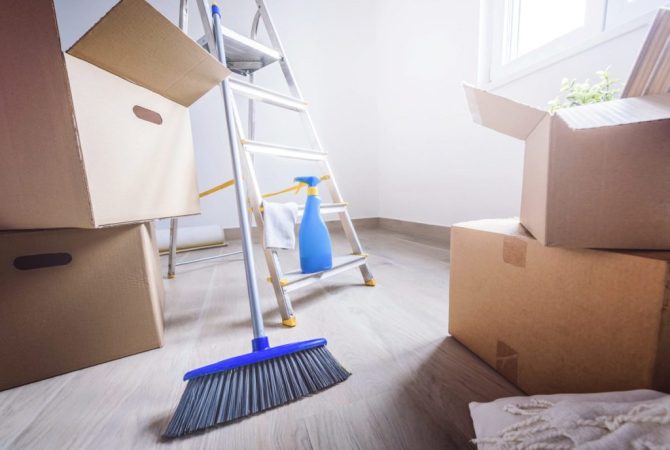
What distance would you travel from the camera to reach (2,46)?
0.45 metres

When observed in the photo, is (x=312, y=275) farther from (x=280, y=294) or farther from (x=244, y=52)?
(x=244, y=52)

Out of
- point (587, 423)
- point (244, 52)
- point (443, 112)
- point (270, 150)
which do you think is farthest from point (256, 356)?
point (443, 112)

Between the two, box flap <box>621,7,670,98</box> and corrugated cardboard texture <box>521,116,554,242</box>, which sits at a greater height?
box flap <box>621,7,670,98</box>

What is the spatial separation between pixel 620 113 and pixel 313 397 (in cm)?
61

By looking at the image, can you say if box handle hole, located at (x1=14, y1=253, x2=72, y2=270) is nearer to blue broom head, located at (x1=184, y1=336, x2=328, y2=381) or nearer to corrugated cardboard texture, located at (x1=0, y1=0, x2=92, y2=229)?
corrugated cardboard texture, located at (x1=0, y1=0, x2=92, y2=229)

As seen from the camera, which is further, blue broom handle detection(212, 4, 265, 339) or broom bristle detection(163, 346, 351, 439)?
blue broom handle detection(212, 4, 265, 339)

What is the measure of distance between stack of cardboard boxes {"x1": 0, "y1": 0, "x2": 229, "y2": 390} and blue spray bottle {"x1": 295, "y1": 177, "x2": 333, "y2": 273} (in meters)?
0.41

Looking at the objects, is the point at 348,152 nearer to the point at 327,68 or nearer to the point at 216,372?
the point at 327,68

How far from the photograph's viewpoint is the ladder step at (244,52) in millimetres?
904

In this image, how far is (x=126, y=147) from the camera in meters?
0.61

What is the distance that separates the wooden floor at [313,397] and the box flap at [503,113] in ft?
1.50

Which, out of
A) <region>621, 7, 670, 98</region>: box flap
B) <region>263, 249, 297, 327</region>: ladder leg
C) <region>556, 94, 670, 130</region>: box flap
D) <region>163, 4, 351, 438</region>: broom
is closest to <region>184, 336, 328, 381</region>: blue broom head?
<region>163, 4, 351, 438</region>: broom

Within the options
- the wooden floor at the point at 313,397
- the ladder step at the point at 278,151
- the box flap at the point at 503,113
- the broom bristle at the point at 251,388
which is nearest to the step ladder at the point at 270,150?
the ladder step at the point at 278,151

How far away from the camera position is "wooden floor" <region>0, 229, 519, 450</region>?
1.33 ft
